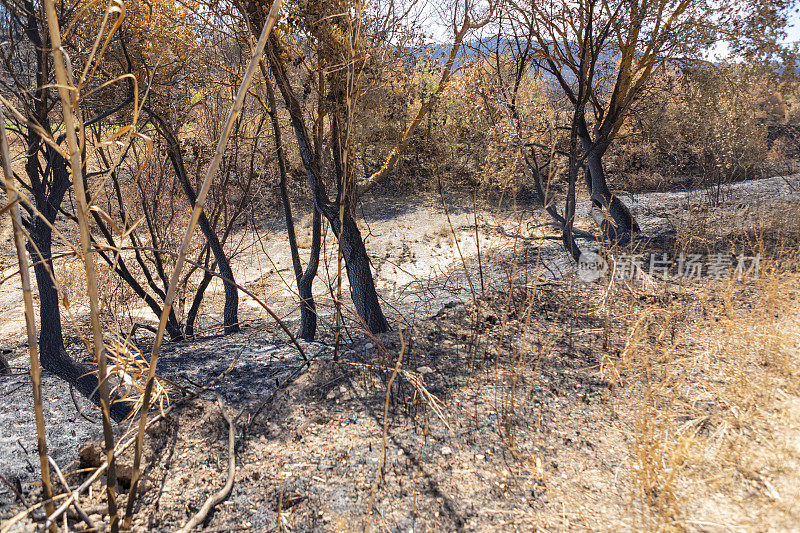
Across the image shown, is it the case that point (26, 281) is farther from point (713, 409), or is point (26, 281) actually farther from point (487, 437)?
point (713, 409)

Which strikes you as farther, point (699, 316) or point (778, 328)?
point (699, 316)

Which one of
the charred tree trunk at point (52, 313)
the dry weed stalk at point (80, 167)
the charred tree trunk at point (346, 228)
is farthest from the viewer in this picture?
the charred tree trunk at point (346, 228)

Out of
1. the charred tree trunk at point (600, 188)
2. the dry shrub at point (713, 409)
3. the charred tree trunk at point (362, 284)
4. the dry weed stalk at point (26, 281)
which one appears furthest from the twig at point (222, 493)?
the charred tree trunk at point (600, 188)

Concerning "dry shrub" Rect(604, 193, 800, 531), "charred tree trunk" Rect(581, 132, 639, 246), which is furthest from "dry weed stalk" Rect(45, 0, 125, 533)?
"charred tree trunk" Rect(581, 132, 639, 246)

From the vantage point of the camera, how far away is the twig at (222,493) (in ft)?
5.68

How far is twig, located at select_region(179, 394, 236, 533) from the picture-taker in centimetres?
173

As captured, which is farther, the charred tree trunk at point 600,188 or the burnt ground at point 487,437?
the charred tree trunk at point 600,188

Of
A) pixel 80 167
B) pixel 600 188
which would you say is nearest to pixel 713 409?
pixel 80 167

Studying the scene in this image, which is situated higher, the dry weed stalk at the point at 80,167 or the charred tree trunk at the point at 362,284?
the dry weed stalk at the point at 80,167

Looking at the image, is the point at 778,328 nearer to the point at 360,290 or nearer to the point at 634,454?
the point at 634,454

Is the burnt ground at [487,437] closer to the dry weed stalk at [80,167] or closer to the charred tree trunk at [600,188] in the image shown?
the dry weed stalk at [80,167]

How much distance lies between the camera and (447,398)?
2727 mm

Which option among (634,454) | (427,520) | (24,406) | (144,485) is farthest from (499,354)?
(24,406)

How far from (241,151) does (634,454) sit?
6.17 meters
